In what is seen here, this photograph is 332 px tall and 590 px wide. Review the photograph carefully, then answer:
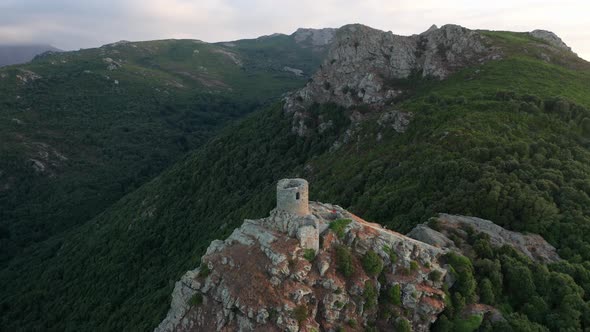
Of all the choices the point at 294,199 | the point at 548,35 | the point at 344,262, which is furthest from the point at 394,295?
the point at 548,35

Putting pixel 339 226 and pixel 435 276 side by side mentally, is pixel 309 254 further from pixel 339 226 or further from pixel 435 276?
pixel 435 276

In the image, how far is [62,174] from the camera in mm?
170625

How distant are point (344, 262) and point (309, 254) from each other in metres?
3.02

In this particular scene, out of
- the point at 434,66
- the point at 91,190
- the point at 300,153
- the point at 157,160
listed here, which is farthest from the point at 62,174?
the point at 434,66

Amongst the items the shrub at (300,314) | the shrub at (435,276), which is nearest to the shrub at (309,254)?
the shrub at (300,314)

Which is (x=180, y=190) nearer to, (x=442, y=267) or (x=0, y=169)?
(x=442, y=267)

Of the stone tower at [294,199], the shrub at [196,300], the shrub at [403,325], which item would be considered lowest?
the shrub at [403,325]

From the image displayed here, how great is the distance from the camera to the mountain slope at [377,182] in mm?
49844

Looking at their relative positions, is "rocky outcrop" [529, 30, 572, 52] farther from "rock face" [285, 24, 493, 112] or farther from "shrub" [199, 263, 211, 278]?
"shrub" [199, 263, 211, 278]

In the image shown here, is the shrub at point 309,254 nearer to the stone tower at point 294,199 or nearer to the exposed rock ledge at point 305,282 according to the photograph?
the exposed rock ledge at point 305,282

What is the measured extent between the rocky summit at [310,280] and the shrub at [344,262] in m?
0.08

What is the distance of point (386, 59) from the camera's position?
102250 millimetres

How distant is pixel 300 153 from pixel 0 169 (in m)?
137

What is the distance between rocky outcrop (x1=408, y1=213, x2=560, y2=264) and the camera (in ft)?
139
